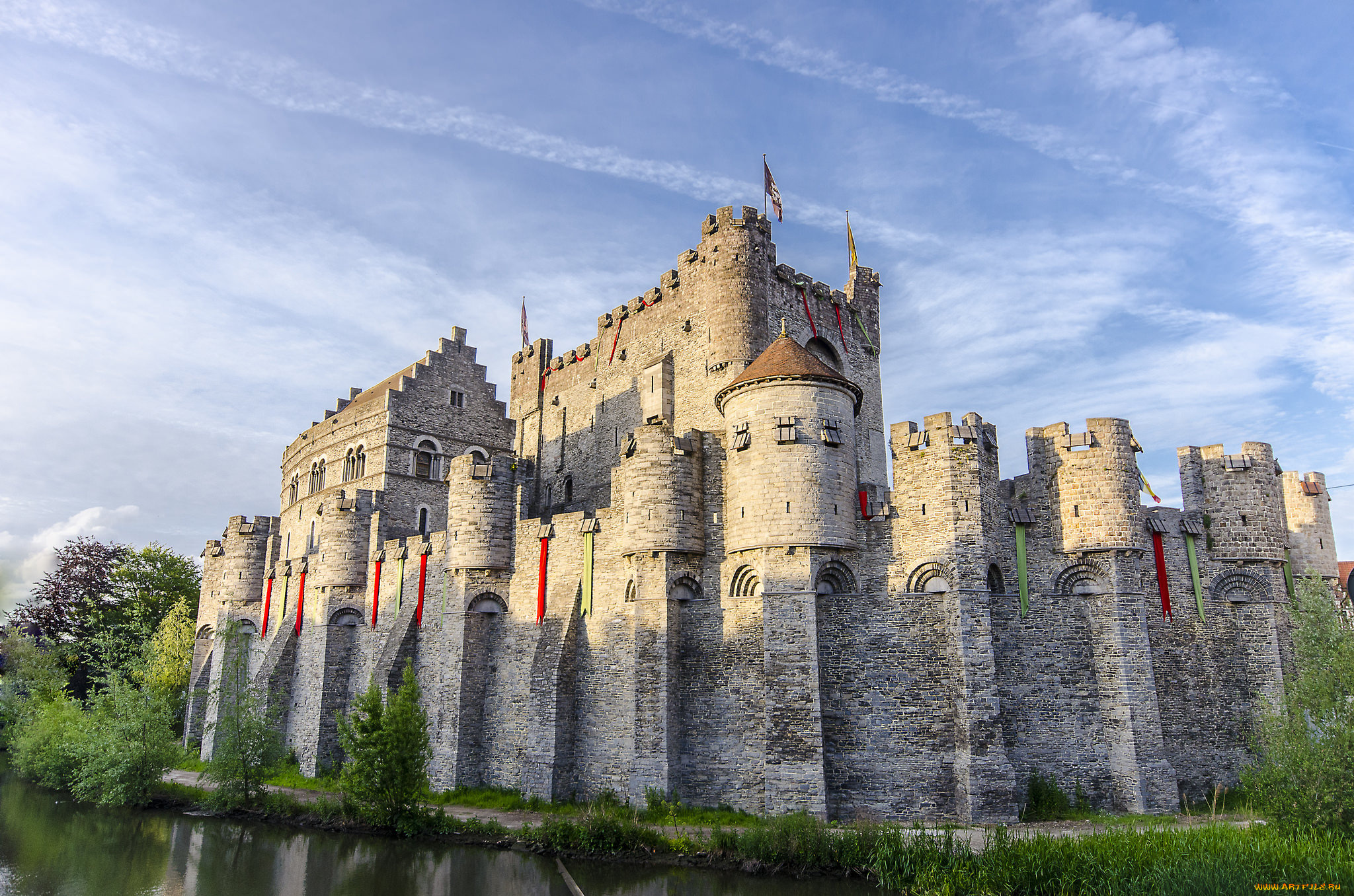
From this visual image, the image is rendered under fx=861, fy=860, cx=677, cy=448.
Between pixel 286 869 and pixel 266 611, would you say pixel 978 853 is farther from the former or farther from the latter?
pixel 266 611

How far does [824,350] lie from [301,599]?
24541 millimetres

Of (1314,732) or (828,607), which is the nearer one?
(1314,732)

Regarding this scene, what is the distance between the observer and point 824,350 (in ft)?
108

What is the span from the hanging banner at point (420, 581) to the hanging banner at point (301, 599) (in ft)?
28.2

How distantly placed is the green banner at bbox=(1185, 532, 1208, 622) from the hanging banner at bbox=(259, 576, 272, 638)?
37.1 meters

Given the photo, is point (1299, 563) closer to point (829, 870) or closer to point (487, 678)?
point (829, 870)

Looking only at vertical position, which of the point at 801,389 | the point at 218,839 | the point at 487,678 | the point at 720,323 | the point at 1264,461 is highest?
the point at 720,323

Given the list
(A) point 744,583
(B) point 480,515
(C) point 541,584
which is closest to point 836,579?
(A) point 744,583

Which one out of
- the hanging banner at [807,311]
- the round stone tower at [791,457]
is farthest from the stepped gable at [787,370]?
the hanging banner at [807,311]

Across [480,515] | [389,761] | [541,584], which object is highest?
[480,515]

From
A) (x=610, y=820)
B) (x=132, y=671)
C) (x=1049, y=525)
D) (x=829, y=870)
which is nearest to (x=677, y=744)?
(x=610, y=820)

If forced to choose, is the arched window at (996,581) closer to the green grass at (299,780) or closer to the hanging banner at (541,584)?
the hanging banner at (541,584)

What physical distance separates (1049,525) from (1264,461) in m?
7.16

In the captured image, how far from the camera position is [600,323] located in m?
36.7
